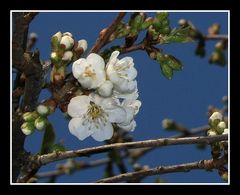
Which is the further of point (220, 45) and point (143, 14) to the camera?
point (220, 45)

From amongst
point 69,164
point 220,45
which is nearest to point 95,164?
point 69,164

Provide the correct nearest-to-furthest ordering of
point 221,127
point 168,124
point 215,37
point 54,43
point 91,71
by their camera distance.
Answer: point 91,71 → point 54,43 → point 221,127 → point 215,37 → point 168,124

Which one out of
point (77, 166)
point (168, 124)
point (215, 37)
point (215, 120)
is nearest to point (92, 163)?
point (77, 166)

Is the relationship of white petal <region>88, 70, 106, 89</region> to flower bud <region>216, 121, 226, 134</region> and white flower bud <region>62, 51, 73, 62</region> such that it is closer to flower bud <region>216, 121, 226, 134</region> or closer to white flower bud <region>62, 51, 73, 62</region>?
white flower bud <region>62, 51, 73, 62</region>

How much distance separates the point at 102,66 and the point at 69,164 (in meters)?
1.18

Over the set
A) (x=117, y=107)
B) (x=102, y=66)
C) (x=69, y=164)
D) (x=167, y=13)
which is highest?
(x=167, y=13)

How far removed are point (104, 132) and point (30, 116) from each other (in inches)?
8.8

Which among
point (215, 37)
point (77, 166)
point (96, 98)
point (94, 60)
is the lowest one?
point (77, 166)

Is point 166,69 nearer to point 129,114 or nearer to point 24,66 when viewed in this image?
point 129,114

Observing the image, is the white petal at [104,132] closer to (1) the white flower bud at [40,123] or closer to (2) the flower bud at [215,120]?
(1) the white flower bud at [40,123]

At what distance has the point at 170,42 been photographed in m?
1.72

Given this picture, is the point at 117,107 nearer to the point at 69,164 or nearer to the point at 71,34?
the point at 71,34

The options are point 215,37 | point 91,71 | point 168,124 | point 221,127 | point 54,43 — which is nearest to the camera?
point 91,71

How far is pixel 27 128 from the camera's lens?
64.2 inches
